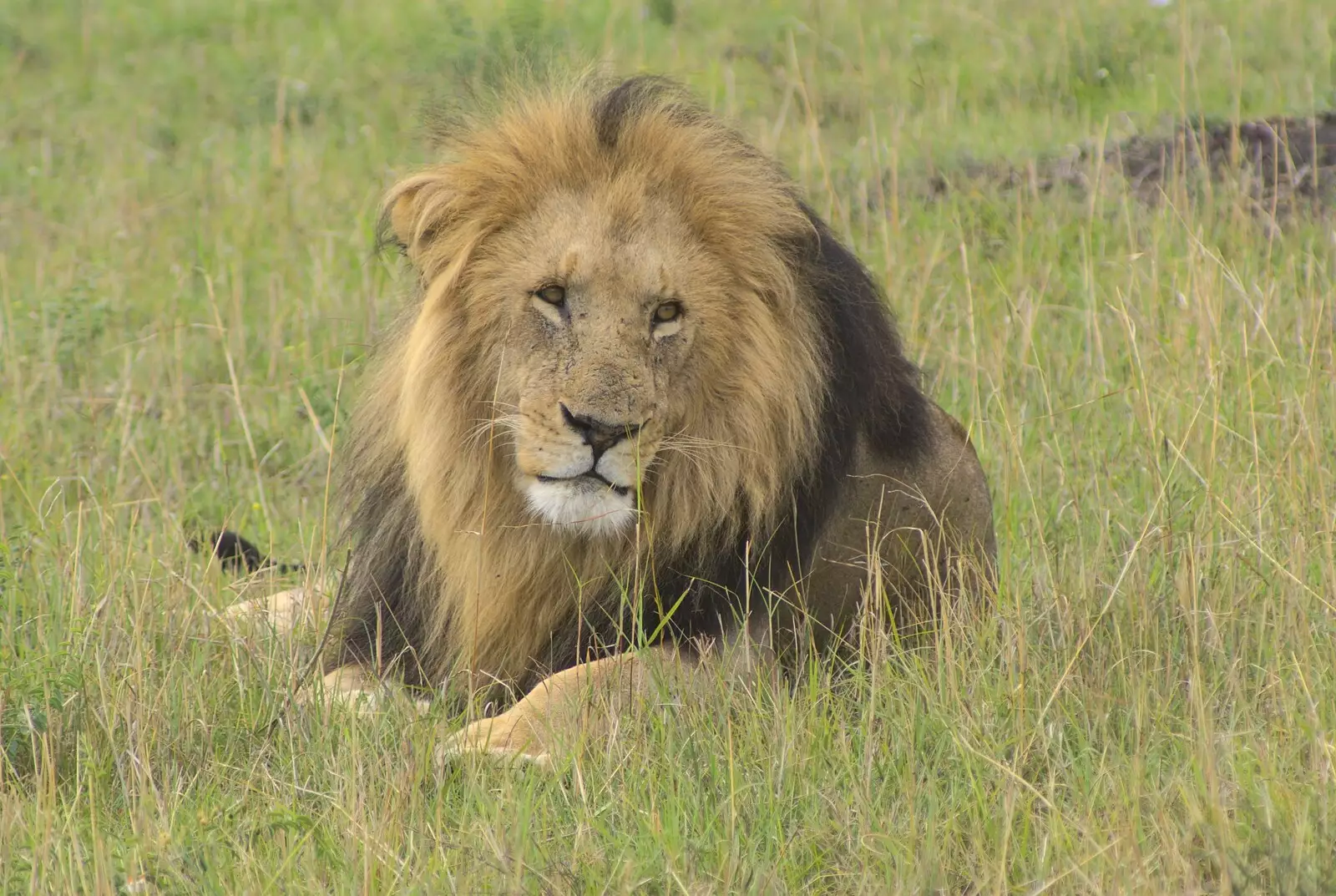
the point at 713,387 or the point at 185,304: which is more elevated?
the point at 713,387

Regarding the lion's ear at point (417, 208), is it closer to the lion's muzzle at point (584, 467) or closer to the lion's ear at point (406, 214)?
the lion's ear at point (406, 214)

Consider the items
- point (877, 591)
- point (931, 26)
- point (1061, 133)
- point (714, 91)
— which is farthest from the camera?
point (931, 26)

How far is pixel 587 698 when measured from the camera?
132 inches

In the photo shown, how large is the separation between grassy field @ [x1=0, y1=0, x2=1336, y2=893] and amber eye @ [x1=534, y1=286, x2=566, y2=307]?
0.85m

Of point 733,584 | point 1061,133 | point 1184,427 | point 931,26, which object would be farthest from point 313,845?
point 931,26

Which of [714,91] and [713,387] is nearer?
[713,387]

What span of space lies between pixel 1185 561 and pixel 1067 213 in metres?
3.40

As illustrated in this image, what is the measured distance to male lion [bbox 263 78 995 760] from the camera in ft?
11.3

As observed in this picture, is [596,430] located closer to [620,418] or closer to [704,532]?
[620,418]

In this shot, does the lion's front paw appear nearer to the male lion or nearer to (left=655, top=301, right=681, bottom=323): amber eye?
the male lion

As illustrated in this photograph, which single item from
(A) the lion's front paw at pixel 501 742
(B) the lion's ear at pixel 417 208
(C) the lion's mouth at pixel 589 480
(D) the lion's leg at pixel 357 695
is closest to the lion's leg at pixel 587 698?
(A) the lion's front paw at pixel 501 742

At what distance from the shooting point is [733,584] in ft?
12.3

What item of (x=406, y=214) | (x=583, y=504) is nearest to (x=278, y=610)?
(x=406, y=214)

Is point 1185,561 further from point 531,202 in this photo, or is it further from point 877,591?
point 531,202
